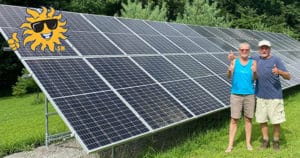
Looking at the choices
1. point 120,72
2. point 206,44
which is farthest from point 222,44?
point 120,72

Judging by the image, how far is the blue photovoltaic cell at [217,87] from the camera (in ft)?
28.8

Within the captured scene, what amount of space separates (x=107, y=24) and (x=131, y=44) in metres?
1.28

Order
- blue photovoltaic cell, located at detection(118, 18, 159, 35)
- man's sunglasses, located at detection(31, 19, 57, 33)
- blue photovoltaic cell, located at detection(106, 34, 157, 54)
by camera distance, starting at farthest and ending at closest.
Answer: blue photovoltaic cell, located at detection(118, 18, 159, 35), blue photovoltaic cell, located at detection(106, 34, 157, 54), man's sunglasses, located at detection(31, 19, 57, 33)

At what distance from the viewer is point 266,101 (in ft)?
23.5

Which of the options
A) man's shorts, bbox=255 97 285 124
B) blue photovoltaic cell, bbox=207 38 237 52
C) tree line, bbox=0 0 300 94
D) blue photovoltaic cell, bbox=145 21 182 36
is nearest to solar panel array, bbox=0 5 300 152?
blue photovoltaic cell, bbox=145 21 182 36

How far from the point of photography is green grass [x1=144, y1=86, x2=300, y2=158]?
23.2 feet

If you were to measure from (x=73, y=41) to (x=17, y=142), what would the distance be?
299 cm

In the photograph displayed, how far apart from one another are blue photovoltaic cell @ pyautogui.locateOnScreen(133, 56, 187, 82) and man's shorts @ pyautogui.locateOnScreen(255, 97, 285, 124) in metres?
2.23

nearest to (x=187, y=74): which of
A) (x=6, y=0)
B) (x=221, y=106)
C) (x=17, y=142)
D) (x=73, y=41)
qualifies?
(x=221, y=106)

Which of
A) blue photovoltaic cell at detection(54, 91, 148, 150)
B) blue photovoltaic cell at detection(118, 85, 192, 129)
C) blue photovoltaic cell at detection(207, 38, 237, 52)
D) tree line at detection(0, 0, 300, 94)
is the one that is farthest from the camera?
tree line at detection(0, 0, 300, 94)

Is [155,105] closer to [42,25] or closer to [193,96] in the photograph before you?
[193,96]

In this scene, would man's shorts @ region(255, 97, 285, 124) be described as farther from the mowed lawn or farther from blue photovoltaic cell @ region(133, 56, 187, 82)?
blue photovoltaic cell @ region(133, 56, 187, 82)

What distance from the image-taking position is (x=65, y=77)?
6551mm

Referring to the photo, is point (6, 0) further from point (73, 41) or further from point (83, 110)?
point (83, 110)
